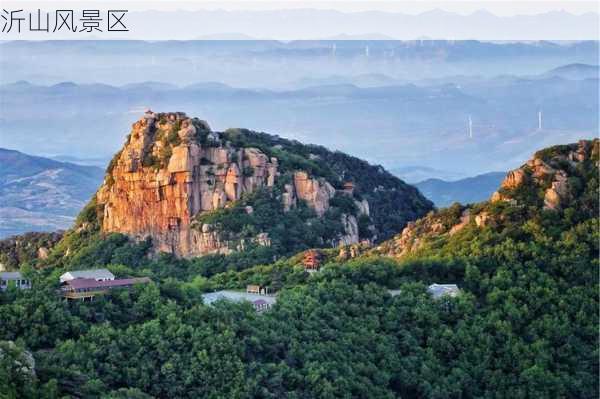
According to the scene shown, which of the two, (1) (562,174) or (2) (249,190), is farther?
(2) (249,190)

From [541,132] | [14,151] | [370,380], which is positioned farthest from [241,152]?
[541,132]

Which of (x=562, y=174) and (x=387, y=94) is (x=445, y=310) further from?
(x=387, y=94)

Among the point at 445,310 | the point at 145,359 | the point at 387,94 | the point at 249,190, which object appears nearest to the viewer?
the point at 145,359

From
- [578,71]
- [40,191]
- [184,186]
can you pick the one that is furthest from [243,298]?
[578,71]

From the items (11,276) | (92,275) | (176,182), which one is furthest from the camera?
(176,182)

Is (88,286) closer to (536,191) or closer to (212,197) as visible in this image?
(536,191)

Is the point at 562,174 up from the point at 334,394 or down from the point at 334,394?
up

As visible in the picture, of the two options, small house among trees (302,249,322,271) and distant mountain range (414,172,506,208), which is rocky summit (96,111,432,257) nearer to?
small house among trees (302,249,322,271)
